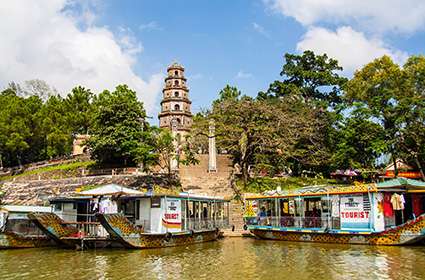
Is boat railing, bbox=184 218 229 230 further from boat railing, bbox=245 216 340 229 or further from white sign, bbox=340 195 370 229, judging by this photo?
white sign, bbox=340 195 370 229

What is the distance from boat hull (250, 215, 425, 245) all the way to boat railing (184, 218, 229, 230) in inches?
86.9

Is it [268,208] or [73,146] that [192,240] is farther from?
[73,146]

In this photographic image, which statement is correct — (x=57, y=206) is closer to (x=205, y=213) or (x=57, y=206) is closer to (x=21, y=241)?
(x=21, y=241)

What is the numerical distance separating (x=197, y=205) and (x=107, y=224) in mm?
6029

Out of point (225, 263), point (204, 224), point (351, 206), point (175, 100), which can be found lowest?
point (225, 263)

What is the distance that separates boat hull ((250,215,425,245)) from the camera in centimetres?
1579

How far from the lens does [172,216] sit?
1808 centimetres

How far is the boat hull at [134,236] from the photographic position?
15820mm

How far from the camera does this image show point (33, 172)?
40.7 m

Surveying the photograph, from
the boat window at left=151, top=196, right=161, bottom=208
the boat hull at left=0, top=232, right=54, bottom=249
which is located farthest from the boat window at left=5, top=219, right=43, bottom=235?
the boat window at left=151, top=196, right=161, bottom=208

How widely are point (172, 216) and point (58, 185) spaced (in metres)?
18.5

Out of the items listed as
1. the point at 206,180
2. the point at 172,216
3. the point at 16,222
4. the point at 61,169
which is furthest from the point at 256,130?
the point at 61,169

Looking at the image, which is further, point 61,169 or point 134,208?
point 61,169

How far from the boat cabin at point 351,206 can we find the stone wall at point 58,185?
1183 cm
